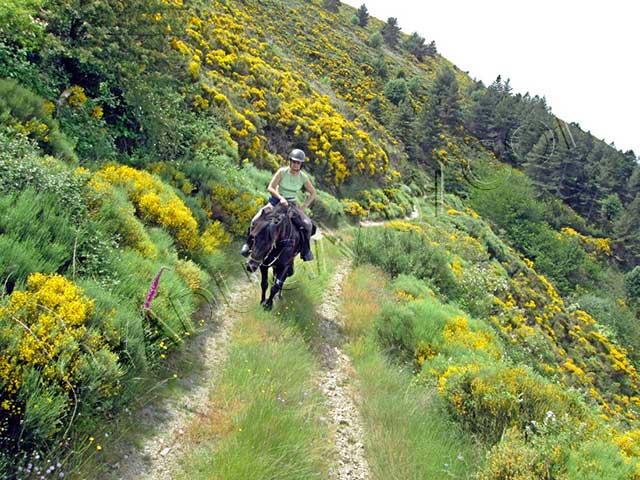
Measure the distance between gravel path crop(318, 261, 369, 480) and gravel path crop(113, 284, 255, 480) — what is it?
1598mm

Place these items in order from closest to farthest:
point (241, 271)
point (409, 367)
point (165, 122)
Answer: point (409, 367)
point (241, 271)
point (165, 122)

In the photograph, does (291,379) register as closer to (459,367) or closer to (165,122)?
(459,367)

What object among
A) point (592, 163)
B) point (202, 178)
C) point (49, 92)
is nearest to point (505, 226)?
point (592, 163)

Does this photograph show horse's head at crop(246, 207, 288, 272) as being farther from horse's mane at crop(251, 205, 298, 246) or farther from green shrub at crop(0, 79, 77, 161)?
green shrub at crop(0, 79, 77, 161)

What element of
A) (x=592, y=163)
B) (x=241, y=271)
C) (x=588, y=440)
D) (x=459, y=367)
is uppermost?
(x=592, y=163)

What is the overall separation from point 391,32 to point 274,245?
76130 millimetres

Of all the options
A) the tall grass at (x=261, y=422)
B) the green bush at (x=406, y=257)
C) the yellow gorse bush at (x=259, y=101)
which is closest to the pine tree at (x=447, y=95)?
the yellow gorse bush at (x=259, y=101)

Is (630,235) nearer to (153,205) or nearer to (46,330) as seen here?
(153,205)

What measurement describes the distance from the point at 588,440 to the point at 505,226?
43.6 metres

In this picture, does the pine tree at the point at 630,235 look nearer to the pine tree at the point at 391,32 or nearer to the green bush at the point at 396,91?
the green bush at the point at 396,91

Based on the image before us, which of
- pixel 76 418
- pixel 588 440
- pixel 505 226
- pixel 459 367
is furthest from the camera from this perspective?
pixel 505 226

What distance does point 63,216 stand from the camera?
15.1ft

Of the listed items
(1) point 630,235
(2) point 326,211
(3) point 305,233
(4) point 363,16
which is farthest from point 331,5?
(3) point 305,233

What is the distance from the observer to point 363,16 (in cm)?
7056
